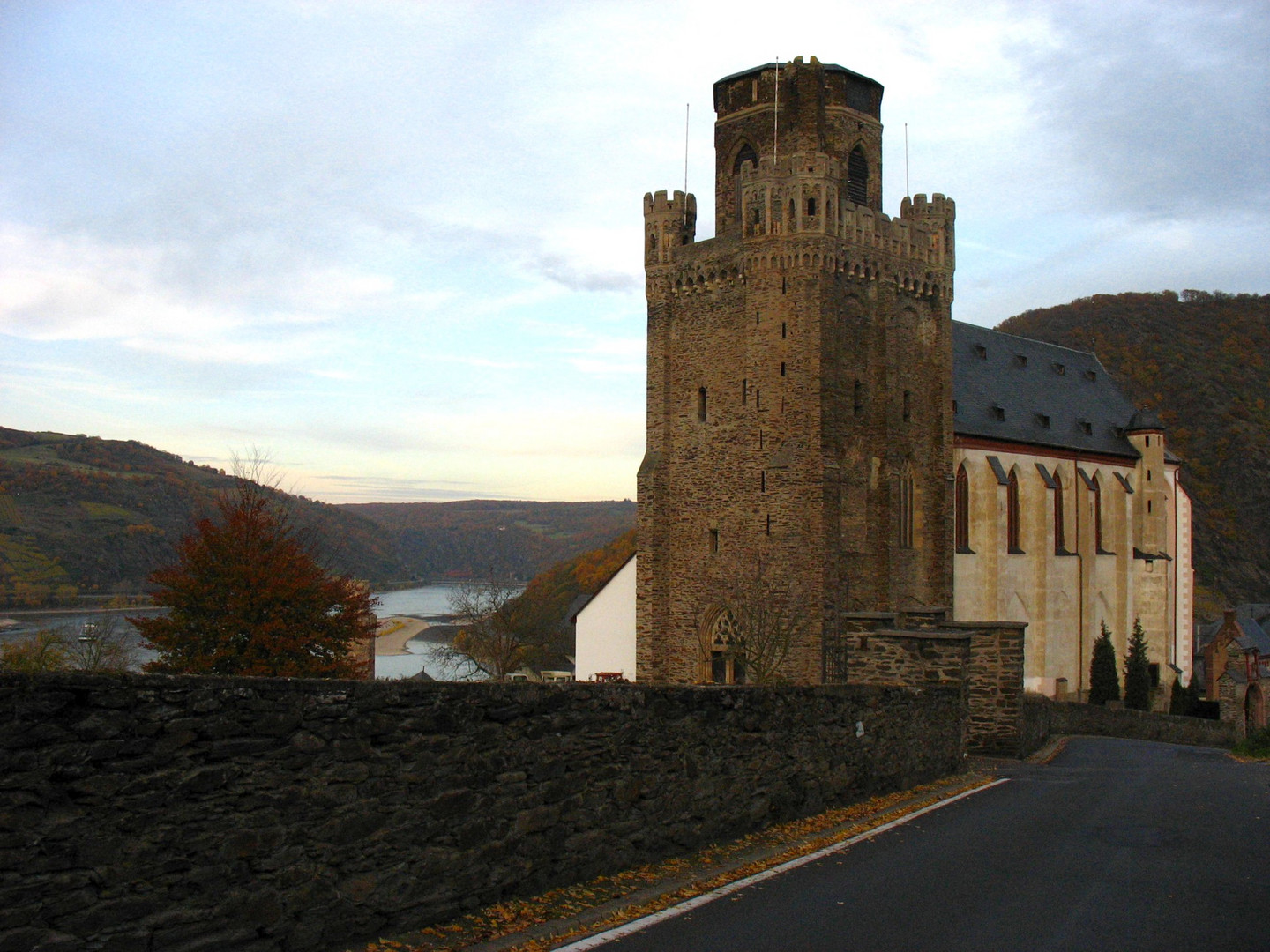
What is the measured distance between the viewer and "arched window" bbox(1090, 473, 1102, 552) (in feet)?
159

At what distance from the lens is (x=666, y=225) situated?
1468 inches

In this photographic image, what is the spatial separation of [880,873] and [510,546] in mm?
161887

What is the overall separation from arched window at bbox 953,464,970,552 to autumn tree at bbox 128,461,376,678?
22.1 metres

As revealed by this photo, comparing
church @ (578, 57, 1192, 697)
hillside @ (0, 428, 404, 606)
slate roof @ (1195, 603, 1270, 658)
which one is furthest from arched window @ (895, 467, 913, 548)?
hillside @ (0, 428, 404, 606)

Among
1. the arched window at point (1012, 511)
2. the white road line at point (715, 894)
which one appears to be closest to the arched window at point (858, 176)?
the arched window at point (1012, 511)

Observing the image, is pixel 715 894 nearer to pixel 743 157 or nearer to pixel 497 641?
pixel 743 157

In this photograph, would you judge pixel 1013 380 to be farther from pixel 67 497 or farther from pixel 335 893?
pixel 67 497

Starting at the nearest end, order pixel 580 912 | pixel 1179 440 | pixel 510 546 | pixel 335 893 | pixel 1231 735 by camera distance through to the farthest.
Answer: pixel 335 893, pixel 580 912, pixel 1231 735, pixel 1179 440, pixel 510 546

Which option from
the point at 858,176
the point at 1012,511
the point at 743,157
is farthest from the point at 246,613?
the point at 1012,511

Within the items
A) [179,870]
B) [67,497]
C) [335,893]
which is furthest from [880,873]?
[67,497]

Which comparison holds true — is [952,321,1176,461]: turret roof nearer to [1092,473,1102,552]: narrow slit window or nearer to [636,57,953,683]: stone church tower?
[1092,473,1102,552]: narrow slit window

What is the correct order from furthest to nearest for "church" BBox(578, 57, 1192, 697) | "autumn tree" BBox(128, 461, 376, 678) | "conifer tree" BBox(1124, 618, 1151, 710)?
"conifer tree" BBox(1124, 618, 1151, 710) < "church" BBox(578, 57, 1192, 697) < "autumn tree" BBox(128, 461, 376, 678)

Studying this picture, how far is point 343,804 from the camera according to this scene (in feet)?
20.0

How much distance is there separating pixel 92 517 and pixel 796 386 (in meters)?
59.5
